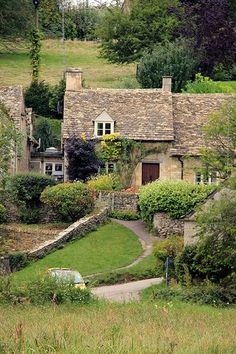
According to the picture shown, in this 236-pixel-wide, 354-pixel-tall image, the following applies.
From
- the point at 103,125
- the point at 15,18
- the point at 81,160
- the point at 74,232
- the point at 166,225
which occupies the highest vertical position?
the point at 15,18

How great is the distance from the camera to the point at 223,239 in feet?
115

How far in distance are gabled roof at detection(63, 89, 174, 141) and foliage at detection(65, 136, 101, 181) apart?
0.98 metres

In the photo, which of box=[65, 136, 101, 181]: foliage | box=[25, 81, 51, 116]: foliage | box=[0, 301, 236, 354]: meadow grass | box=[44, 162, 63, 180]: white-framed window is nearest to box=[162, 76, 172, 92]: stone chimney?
box=[44, 162, 63, 180]: white-framed window

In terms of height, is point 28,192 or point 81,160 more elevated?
point 81,160

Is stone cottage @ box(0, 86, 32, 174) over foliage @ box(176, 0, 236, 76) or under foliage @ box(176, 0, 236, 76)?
under

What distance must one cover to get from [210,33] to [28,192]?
2716 cm

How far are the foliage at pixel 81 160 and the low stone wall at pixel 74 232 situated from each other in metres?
5.77

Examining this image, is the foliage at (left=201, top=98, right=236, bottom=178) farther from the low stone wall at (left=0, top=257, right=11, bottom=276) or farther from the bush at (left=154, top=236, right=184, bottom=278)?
the low stone wall at (left=0, top=257, right=11, bottom=276)

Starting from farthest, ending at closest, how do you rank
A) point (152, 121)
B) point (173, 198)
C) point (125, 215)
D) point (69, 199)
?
1. point (152, 121)
2. point (125, 215)
3. point (69, 199)
4. point (173, 198)

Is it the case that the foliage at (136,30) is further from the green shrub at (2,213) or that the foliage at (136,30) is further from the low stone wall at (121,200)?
the green shrub at (2,213)

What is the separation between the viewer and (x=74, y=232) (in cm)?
4597

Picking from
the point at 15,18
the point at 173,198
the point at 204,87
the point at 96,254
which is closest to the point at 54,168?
the point at 204,87

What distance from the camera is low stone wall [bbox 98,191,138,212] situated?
4978 cm

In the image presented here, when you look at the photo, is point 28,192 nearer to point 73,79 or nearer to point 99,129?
point 99,129
